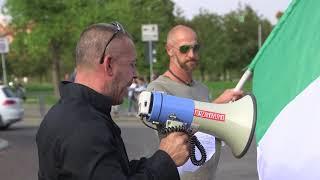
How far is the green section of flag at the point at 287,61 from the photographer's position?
9.53 feet

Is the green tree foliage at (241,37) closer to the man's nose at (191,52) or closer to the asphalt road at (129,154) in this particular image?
the asphalt road at (129,154)

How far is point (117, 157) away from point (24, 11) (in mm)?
37037

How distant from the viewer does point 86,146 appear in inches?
82.9

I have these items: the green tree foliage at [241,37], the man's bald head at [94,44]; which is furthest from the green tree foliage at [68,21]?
the man's bald head at [94,44]

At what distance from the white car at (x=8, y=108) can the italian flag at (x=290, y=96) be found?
17.5 m

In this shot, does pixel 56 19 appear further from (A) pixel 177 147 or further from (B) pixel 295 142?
(A) pixel 177 147

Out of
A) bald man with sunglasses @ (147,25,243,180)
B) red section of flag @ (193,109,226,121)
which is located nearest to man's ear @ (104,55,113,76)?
red section of flag @ (193,109,226,121)

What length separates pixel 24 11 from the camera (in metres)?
38.1

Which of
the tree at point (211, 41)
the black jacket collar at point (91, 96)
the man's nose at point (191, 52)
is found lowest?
the tree at point (211, 41)

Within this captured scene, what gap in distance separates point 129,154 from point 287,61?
9528mm

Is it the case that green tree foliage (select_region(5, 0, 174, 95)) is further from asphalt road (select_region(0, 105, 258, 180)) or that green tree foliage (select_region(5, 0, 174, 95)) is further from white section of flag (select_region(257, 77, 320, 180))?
white section of flag (select_region(257, 77, 320, 180))

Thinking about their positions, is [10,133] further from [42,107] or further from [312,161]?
[312,161]

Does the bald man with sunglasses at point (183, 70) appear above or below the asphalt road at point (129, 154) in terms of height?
above

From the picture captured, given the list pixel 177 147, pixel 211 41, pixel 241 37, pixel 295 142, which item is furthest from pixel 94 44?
pixel 241 37
